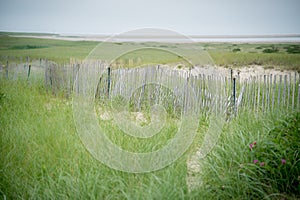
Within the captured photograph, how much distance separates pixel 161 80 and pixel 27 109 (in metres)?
2.53

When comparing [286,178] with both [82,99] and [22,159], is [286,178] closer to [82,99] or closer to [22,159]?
[22,159]

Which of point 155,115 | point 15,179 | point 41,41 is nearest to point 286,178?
point 155,115

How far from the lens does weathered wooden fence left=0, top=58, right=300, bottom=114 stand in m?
4.51

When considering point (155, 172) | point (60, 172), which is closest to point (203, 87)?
point (155, 172)

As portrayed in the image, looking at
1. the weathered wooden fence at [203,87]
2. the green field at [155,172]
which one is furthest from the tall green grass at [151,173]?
the weathered wooden fence at [203,87]

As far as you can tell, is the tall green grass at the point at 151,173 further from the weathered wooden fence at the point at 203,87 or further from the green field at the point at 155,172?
the weathered wooden fence at the point at 203,87

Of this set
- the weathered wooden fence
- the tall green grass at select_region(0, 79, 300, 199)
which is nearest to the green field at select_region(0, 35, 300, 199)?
the tall green grass at select_region(0, 79, 300, 199)

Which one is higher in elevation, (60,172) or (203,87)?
(203,87)

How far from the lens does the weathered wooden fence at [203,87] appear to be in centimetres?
451

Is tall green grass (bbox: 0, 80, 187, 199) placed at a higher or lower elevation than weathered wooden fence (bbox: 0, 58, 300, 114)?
lower

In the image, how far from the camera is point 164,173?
2.80 metres

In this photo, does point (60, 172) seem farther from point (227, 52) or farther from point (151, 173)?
point (227, 52)

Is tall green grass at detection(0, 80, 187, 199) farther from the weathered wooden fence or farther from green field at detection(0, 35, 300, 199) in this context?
the weathered wooden fence

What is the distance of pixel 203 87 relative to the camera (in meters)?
5.19
